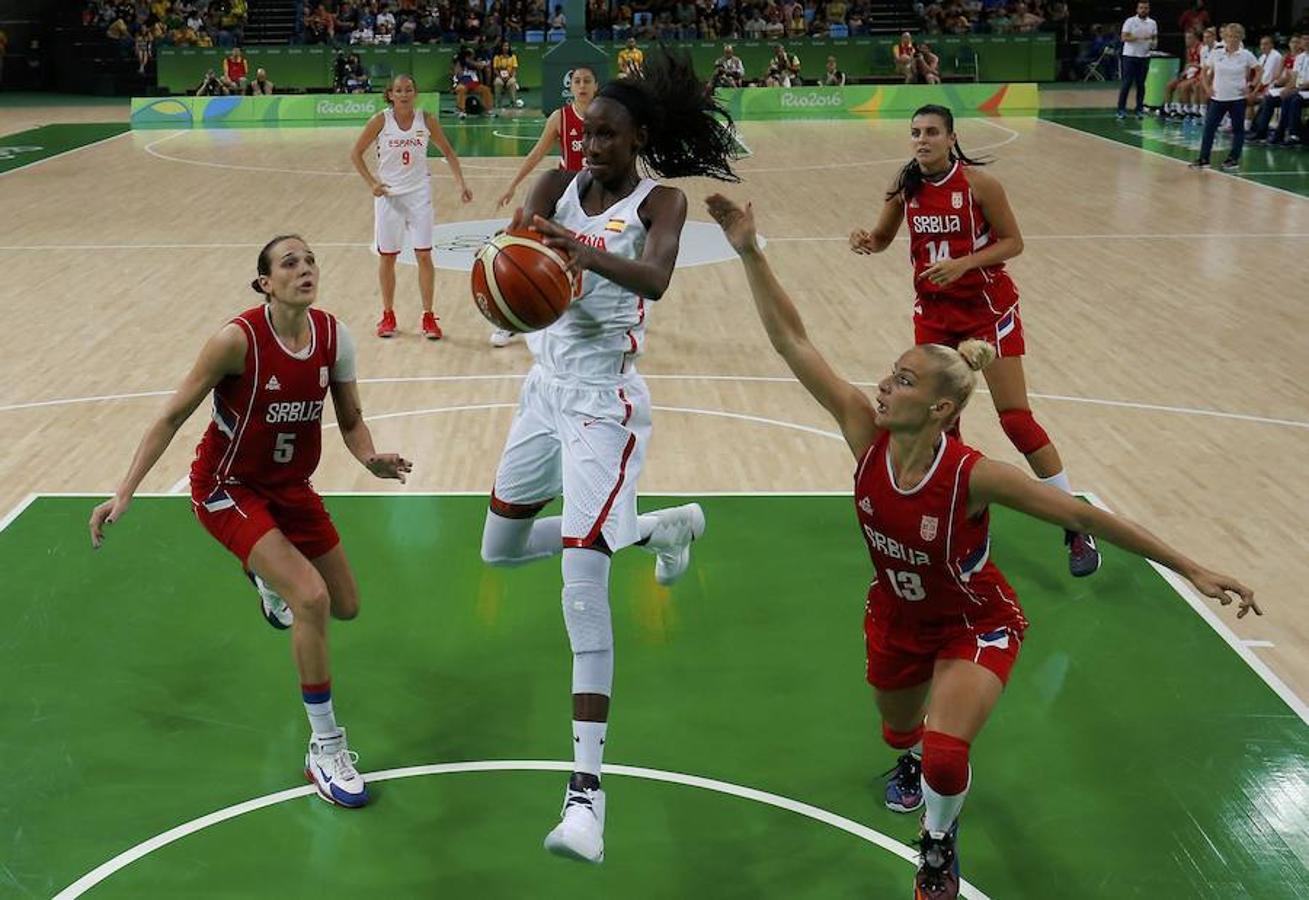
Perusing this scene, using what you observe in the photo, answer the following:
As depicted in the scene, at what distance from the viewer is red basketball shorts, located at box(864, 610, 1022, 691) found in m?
4.48

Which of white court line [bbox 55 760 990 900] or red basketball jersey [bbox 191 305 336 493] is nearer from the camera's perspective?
white court line [bbox 55 760 990 900]

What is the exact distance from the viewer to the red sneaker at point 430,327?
1125cm

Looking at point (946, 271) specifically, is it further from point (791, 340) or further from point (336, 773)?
point (336, 773)

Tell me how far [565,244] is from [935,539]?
1356mm

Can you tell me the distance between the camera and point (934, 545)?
14.4 ft

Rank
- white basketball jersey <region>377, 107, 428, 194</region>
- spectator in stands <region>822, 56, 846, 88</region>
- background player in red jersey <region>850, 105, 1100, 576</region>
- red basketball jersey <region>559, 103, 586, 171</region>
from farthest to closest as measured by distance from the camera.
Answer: spectator in stands <region>822, 56, 846, 88</region> < red basketball jersey <region>559, 103, 586, 171</region> < white basketball jersey <region>377, 107, 428, 194</region> < background player in red jersey <region>850, 105, 1100, 576</region>

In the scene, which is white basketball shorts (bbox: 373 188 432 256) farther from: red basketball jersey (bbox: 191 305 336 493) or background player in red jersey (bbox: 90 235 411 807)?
red basketball jersey (bbox: 191 305 336 493)

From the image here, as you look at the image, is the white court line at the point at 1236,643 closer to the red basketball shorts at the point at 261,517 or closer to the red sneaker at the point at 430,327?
the red basketball shorts at the point at 261,517

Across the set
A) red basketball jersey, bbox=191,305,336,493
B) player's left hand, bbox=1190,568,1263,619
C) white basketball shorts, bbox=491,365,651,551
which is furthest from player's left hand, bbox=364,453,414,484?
player's left hand, bbox=1190,568,1263,619

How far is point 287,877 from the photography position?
15.1ft

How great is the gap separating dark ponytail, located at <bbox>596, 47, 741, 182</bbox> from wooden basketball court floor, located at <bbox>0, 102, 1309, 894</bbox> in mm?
2346

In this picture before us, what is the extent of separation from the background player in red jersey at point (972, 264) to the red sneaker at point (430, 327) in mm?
4954

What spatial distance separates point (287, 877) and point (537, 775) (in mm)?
960

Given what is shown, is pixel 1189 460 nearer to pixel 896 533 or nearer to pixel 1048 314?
pixel 1048 314
